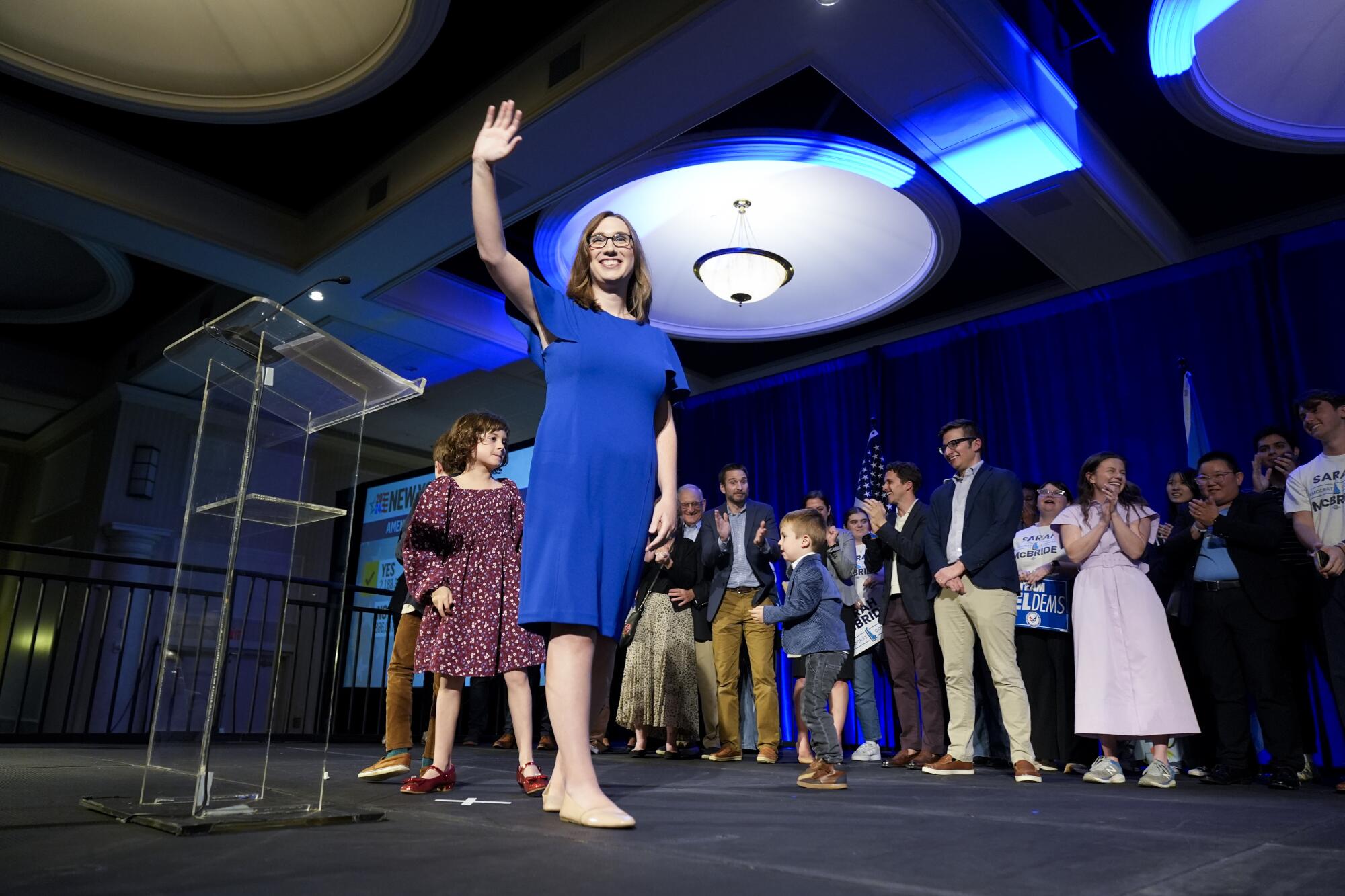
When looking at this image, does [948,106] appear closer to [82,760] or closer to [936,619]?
[936,619]

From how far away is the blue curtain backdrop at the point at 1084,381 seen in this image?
18.8 feet

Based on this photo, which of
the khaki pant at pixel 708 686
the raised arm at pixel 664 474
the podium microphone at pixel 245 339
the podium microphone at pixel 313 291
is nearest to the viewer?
the podium microphone at pixel 245 339

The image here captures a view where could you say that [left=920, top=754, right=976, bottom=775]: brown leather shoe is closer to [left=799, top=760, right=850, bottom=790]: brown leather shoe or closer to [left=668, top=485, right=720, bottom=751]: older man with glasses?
[left=799, top=760, right=850, bottom=790]: brown leather shoe

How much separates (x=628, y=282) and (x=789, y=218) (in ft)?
16.3

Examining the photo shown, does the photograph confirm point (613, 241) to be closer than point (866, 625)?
Yes

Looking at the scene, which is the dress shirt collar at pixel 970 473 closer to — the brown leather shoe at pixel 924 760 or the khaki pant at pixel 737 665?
the brown leather shoe at pixel 924 760

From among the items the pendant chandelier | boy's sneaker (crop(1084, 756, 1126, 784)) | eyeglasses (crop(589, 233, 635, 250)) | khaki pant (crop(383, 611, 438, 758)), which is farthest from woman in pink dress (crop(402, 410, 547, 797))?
the pendant chandelier

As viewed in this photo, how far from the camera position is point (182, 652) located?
1.78 metres

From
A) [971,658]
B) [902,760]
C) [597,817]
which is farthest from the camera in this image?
[902,760]

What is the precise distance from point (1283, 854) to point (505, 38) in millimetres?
5485

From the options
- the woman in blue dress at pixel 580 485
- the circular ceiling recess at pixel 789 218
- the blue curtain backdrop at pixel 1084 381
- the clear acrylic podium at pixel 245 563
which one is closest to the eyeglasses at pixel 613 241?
the woman in blue dress at pixel 580 485

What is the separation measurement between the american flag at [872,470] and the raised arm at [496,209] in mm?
4368

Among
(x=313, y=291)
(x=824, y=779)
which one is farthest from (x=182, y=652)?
(x=313, y=291)

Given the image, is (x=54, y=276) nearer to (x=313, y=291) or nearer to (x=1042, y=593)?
(x=313, y=291)
